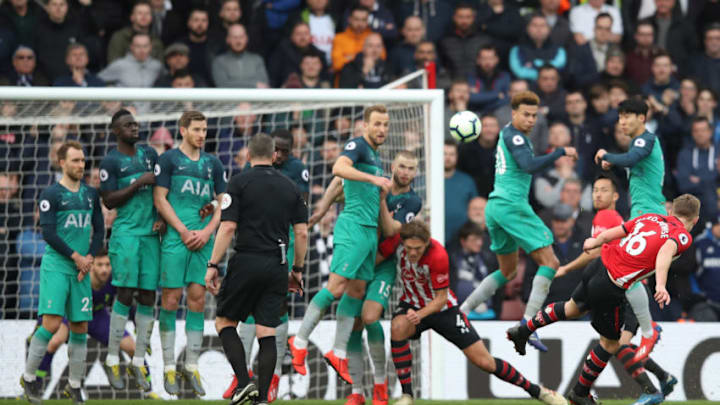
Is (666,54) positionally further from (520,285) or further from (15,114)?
(15,114)

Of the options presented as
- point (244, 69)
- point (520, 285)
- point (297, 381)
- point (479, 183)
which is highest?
point (244, 69)

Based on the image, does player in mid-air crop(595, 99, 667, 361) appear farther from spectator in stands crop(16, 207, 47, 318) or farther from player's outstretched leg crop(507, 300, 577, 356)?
spectator in stands crop(16, 207, 47, 318)

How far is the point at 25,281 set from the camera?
38.3 ft

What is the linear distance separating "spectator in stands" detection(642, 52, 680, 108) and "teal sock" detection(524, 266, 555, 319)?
5687mm

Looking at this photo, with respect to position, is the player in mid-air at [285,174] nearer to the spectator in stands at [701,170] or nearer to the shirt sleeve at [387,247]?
the shirt sleeve at [387,247]

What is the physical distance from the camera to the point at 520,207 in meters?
9.63

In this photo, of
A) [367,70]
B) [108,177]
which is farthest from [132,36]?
[108,177]

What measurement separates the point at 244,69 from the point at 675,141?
5.61 metres

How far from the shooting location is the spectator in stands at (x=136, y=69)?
44.4 ft

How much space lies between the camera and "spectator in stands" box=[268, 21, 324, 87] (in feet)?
Answer: 46.7

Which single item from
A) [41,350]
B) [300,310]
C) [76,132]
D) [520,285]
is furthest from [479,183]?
[41,350]

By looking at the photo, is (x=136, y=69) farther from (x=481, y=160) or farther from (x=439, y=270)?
(x=439, y=270)

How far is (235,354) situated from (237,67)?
6543 mm

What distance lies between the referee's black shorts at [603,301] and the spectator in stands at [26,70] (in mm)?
7286
